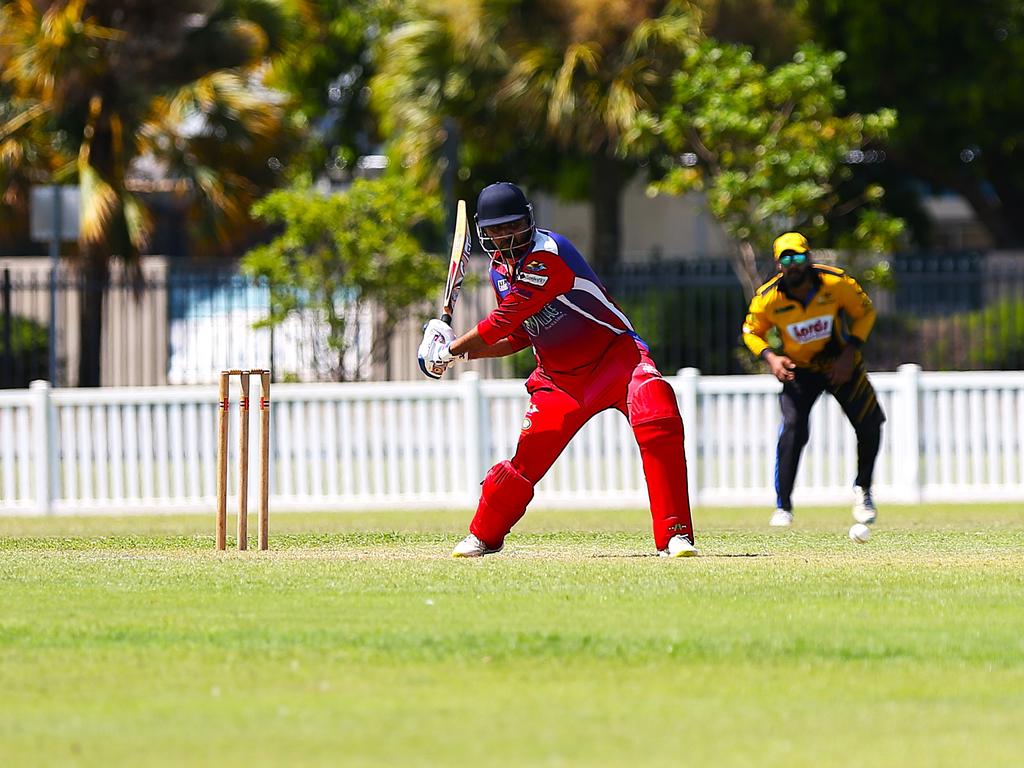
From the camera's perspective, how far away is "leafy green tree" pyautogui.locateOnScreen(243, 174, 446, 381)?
21703 mm

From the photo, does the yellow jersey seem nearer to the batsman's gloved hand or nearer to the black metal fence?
the batsman's gloved hand

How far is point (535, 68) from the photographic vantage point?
977 inches

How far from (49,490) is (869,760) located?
1114 cm

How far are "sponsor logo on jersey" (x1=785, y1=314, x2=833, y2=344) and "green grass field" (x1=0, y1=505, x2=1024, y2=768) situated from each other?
5.49 feet

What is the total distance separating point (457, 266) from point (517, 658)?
380 centimetres

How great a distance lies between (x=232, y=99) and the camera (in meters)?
24.6

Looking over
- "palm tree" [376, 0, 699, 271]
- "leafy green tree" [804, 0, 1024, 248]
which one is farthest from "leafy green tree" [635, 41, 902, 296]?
"leafy green tree" [804, 0, 1024, 248]

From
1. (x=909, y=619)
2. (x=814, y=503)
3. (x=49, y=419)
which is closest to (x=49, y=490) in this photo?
(x=49, y=419)

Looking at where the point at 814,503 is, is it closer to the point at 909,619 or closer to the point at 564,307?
the point at 564,307

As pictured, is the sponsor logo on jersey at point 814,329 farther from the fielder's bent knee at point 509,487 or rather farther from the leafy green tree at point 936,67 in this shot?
the leafy green tree at point 936,67

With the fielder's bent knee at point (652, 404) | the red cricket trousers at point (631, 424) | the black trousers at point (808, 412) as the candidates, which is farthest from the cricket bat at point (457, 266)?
the black trousers at point (808, 412)

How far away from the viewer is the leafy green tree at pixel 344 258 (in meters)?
21.7

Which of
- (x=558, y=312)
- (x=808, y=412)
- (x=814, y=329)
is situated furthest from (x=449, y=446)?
(x=558, y=312)

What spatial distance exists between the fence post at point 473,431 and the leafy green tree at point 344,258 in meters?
7.05
